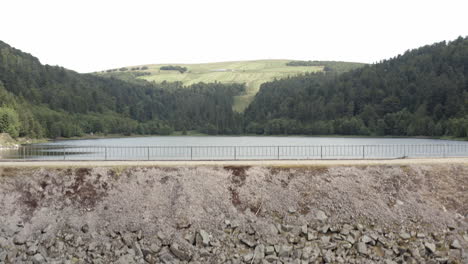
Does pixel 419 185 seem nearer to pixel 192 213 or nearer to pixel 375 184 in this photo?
pixel 375 184

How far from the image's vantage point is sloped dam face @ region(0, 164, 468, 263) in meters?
23.4

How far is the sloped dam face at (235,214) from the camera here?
23406 mm

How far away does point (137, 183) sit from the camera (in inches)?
1136

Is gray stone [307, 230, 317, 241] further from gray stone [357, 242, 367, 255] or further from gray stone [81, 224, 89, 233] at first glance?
gray stone [81, 224, 89, 233]

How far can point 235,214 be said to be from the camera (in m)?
26.0

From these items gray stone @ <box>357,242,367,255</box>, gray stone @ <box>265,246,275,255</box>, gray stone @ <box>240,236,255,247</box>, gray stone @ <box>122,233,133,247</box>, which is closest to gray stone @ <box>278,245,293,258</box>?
gray stone @ <box>265,246,275,255</box>

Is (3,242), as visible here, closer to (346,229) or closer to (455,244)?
(346,229)

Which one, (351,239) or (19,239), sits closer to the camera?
(351,239)

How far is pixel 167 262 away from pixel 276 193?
8741mm

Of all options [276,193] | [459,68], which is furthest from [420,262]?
[459,68]

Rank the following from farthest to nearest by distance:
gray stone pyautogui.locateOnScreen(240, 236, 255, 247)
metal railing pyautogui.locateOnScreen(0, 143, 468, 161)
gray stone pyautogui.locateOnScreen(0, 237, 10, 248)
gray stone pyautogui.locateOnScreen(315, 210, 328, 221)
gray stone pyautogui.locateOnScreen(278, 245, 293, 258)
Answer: metal railing pyautogui.locateOnScreen(0, 143, 468, 161) → gray stone pyautogui.locateOnScreen(315, 210, 328, 221) → gray stone pyautogui.locateOnScreen(0, 237, 10, 248) → gray stone pyautogui.locateOnScreen(240, 236, 255, 247) → gray stone pyautogui.locateOnScreen(278, 245, 293, 258)

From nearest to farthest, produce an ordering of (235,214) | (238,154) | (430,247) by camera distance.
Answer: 1. (430,247)
2. (235,214)
3. (238,154)

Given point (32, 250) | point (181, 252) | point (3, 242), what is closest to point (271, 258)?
point (181, 252)

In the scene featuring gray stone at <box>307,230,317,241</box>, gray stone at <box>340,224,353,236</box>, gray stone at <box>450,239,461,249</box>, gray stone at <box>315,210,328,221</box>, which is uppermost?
gray stone at <box>315,210,328,221</box>
